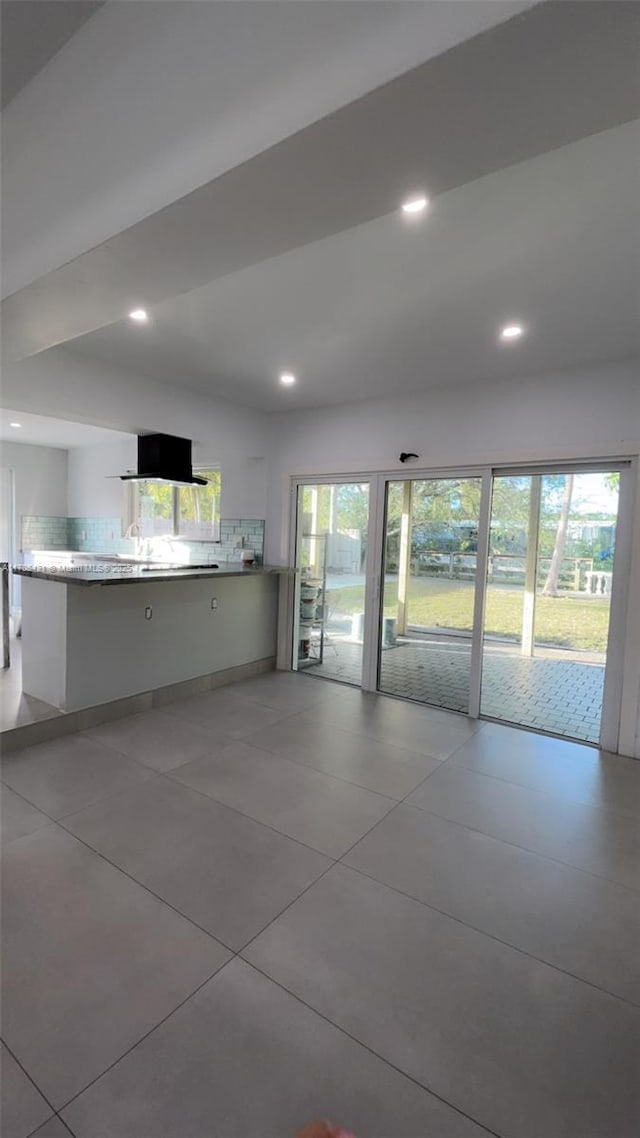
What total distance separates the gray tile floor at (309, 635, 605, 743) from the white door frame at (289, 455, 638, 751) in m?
0.21

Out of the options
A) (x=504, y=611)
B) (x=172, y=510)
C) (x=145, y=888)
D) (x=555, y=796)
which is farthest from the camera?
(x=172, y=510)

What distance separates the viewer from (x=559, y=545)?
388 cm

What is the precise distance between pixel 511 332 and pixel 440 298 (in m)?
0.63

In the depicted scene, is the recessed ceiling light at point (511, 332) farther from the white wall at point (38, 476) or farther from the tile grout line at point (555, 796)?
the white wall at point (38, 476)

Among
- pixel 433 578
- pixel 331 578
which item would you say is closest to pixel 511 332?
pixel 433 578

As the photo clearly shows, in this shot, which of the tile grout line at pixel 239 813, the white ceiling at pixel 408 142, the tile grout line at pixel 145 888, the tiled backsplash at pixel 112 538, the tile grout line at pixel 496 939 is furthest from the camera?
the tiled backsplash at pixel 112 538

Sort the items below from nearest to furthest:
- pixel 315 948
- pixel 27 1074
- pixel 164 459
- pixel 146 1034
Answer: pixel 27 1074, pixel 146 1034, pixel 315 948, pixel 164 459

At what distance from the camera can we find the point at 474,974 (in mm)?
1531

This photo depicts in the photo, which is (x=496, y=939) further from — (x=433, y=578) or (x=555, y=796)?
(x=433, y=578)

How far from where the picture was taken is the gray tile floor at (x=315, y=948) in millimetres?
1181

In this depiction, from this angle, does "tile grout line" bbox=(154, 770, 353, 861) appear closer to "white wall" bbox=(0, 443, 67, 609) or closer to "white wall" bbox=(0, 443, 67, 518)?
"white wall" bbox=(0, 443, 67, 609)

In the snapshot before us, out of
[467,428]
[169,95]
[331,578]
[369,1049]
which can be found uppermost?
[169,95]

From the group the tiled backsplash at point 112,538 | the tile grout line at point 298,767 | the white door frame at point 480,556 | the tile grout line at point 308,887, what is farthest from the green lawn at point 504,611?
the tile grout line at point 308,887

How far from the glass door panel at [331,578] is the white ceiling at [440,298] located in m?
1.15
